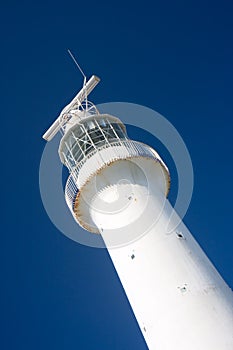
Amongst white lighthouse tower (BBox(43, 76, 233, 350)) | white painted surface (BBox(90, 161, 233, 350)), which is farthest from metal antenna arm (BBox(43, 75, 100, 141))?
white painted surface (BBox(90, 161, 233, 350))

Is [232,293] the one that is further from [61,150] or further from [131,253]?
[61,150]

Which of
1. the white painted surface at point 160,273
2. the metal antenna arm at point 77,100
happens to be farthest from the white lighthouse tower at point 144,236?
the metal antenna arm at point 77,100

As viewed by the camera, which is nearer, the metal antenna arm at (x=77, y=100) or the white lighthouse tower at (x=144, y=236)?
the white lighthouse tower at (x=144, y=236)

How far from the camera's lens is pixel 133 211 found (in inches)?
537

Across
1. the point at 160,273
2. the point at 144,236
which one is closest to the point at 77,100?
the point at 144,236

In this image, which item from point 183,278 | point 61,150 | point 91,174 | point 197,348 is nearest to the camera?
point 197,348

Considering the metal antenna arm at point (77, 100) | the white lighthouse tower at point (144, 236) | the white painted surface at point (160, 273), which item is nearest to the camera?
the white painted surface at point (160, 273)

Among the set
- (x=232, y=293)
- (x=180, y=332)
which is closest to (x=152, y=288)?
(x=180, y=332)

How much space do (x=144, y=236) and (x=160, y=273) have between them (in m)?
1.60

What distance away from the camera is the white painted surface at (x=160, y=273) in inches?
400

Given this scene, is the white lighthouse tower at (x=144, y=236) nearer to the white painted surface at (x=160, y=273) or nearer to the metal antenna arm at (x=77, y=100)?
the white painted surface at (x=160, y=273)

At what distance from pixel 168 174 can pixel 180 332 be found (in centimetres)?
726

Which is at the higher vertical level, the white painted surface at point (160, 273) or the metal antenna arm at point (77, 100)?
the metal antenna arm at point (77, 100)

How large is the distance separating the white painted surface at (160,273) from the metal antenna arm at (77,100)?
20.9 ft
